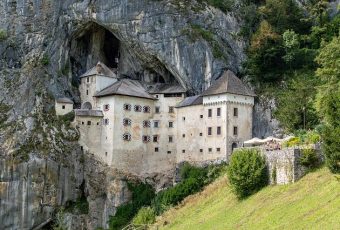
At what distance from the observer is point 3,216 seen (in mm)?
68062

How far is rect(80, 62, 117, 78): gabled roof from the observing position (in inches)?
2874

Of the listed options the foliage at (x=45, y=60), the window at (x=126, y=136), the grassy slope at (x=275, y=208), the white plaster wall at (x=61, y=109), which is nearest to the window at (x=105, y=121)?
the window at (x=126, y=136)

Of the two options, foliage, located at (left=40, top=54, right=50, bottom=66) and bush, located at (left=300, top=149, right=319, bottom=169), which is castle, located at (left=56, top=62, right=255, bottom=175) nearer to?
foliage, located at (left=40, top=54, right=50, bottom=66)

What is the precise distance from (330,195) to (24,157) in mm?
41409

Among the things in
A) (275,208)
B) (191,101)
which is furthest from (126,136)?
(275,208)

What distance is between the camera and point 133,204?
68.8 meters

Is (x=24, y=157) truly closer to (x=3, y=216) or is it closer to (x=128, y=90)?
(x=3, y=216)

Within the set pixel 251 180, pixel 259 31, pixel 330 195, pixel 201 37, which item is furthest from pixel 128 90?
pixel 330 195

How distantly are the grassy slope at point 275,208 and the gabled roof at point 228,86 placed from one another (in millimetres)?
13683

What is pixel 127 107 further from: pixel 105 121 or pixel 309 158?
pixel 309 158

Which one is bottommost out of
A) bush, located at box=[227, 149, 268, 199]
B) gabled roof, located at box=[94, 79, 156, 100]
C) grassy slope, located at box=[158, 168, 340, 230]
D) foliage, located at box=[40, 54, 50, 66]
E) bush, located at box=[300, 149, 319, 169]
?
grassy slope, located at box=[158, 168, 340, 230]

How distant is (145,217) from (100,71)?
2029cm

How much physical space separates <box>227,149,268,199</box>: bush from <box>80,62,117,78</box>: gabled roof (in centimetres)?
2927

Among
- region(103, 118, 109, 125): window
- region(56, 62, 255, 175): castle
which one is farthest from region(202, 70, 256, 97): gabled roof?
region(103, 118, 109, 125): window
